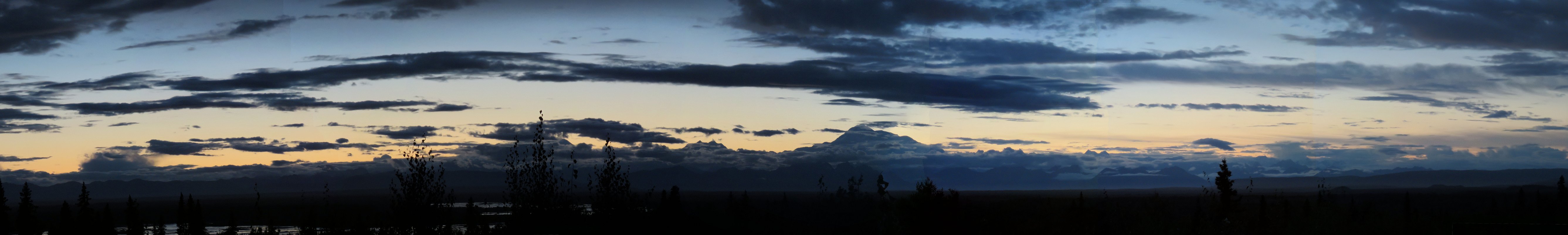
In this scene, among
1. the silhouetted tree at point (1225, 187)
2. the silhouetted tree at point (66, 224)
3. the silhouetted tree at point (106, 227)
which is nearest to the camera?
the silhouetted tree at point (1225, 187)

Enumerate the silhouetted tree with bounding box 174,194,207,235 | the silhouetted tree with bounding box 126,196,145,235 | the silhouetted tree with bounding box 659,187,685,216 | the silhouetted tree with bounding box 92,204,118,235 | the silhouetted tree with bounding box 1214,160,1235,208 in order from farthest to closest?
the silhouetted tree with bounding box 659,187,685,216 → the silhouetted tree with bounding box 126,196,145,235 → the silhouetted tree with bounding box 92,204,118,235 → the silhouetted tree with bounding box 174,194,207,235 → the silhouetted tree with bounding box 1214,160,1235,208

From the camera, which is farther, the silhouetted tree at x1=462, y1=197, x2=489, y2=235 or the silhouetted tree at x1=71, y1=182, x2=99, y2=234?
the silhouetted tree at x1=71, y1=182, x2=99, y2=234

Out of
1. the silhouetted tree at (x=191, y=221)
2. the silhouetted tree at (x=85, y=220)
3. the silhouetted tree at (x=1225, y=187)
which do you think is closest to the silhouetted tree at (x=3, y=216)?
the silhouetted tree at (x=85, y=220)

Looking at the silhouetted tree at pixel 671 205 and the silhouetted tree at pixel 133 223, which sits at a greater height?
the silhouetted tree at pixel 671 205

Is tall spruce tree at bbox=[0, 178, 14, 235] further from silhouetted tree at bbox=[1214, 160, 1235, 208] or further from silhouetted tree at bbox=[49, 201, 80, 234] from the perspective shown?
silhouetted tree at bbox=[1214, 160, 1235, 208]

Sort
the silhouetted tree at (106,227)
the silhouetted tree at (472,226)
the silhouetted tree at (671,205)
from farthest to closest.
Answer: the silhouetted tree at (671,205) < the silhouetted tree at (106,227) < the silhouetted tree at (472,226)

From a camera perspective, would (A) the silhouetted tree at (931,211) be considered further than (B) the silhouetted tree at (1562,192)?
No

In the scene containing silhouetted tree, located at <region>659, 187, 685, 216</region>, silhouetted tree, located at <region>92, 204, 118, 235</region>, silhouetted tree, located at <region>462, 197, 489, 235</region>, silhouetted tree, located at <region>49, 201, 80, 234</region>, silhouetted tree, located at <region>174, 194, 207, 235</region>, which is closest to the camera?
silhouetted tree, located at <region>462, 197, 489, 235</region>

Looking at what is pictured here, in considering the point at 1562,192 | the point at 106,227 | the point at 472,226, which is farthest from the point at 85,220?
the point at 1562,192

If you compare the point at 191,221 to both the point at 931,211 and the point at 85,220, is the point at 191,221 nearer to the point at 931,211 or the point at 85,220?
the point at 85,220

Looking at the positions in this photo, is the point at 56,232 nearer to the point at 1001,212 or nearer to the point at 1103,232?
the point at 1001,212

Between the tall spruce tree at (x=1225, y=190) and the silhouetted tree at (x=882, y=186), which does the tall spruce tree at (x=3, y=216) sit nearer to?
the silhouetted tree at (x=882, y=186)

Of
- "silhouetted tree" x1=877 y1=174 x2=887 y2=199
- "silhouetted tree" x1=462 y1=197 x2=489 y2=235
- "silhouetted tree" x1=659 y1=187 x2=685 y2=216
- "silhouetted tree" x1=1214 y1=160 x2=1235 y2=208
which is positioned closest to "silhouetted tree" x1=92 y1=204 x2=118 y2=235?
"silhouetted tree" x1=462 y1=197 x2=489 y2=235

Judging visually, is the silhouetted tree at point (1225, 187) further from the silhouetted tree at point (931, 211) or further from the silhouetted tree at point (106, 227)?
the silhouetted tree at point (106, 227)
